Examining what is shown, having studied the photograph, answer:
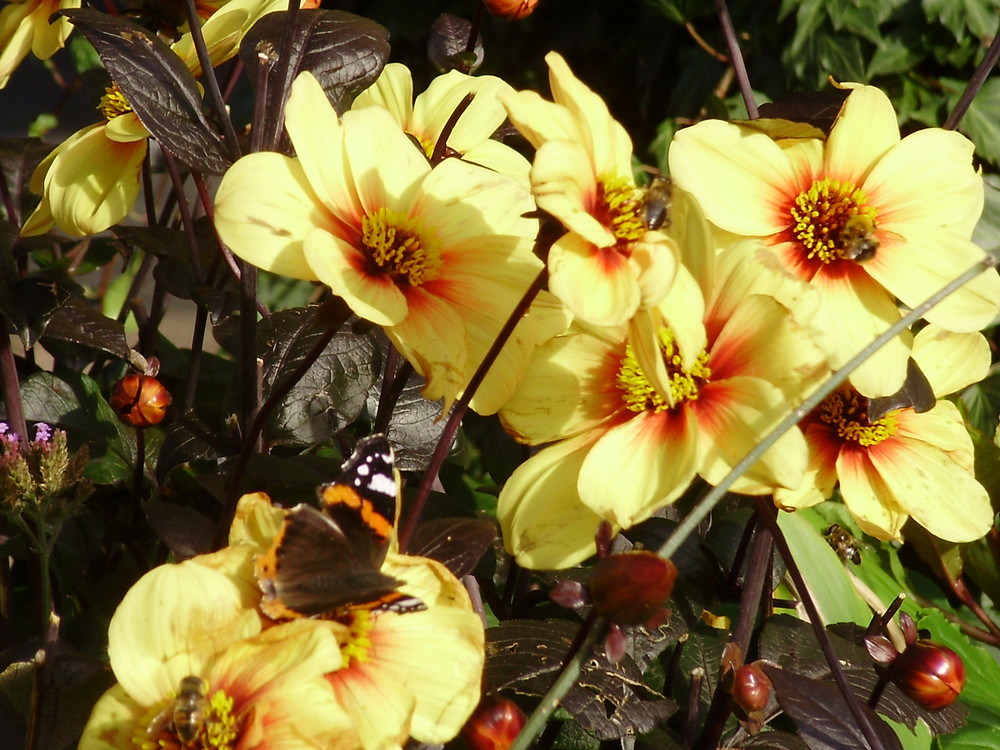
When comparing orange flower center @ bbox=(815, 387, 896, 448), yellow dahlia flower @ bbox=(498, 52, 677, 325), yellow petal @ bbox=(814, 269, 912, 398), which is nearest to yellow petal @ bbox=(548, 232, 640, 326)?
yellow dahlia flower @ bbox=(498, 52, 677, 325)

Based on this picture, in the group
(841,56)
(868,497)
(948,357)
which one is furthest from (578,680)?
(841,56)

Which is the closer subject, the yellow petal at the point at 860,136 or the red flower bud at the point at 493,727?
the red flower bud at the point at 493,727

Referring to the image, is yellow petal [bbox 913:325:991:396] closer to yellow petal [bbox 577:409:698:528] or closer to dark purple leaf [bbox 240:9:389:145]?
yellow petal [bbox 577:409:698:528]

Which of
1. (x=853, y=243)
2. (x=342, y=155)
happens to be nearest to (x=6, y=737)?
(x=342, y=155)

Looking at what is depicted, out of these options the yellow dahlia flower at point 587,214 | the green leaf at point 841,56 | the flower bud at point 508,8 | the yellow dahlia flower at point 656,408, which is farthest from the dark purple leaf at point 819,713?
the green leaf at point 841,56

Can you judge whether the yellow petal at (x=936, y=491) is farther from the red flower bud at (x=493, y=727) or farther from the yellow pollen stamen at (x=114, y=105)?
the yellow pollen stamen at (x=114, y=105)

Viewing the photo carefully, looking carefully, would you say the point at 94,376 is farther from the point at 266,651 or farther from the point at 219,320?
the point at 266,651

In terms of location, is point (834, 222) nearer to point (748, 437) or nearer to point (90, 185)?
point (748, 437)
